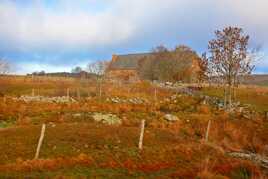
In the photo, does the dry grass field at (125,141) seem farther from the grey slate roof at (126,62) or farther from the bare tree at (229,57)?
the grey slate roof at (126,62)

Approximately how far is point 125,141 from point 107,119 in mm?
8970

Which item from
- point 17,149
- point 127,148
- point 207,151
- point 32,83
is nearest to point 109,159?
point 127,148

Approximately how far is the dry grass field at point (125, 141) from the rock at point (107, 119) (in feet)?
1.80

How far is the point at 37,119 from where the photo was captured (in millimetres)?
32906

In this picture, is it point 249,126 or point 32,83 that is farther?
point 32,83

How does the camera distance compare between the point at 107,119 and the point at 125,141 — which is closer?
the point at 125,141

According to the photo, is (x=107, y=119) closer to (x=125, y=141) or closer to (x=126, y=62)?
(x=125, y=141)

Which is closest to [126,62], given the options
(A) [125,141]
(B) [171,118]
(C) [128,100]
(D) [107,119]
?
(C) [128,100]

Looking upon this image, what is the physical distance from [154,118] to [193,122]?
3.51 metres

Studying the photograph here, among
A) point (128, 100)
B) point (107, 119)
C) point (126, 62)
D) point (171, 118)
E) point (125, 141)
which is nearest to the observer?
point (125, 141)

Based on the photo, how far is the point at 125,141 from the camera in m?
24.5

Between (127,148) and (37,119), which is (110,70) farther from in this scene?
(127,148)

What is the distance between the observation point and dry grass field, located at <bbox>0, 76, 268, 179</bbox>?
1817 cm

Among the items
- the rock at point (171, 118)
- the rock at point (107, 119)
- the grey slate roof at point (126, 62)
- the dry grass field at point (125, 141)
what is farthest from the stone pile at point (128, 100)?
the grey slate roof at point (126, 62)
